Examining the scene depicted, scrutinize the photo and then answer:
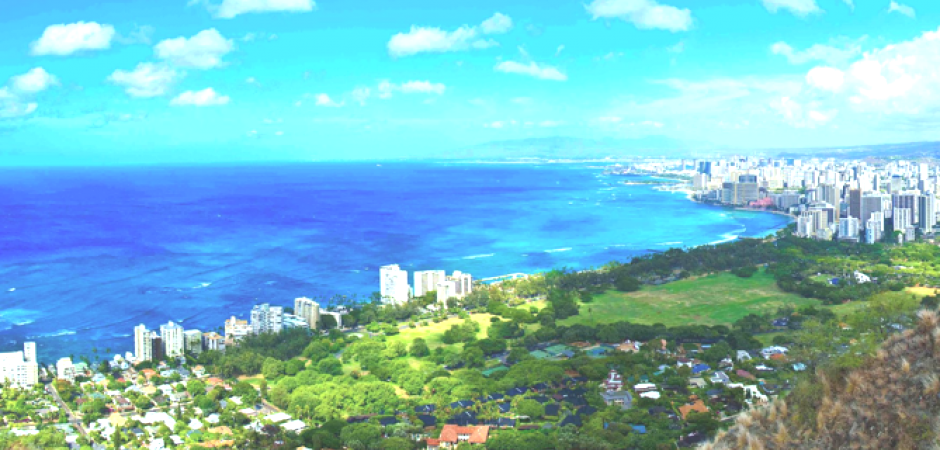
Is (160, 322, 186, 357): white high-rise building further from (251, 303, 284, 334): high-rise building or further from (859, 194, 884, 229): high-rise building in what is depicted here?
(859, 194, 884, 229): high-rise building

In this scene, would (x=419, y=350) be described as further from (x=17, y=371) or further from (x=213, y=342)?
(x=17, y=371)

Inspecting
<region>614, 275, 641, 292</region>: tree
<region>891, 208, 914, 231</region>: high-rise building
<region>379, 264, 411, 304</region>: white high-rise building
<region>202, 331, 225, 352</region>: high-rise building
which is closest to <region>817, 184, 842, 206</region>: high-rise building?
<region>891, 208, 914, 231</region>: high-rise building

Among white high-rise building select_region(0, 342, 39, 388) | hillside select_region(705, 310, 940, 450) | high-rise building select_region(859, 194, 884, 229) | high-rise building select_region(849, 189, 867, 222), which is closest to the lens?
hillside select_region(705, 310, 940, 450)

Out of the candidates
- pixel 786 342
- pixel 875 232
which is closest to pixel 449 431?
pixel 786 342

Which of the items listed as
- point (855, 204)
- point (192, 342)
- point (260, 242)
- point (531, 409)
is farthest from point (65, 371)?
point (855, 204)

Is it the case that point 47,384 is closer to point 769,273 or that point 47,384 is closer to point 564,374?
point 564,374

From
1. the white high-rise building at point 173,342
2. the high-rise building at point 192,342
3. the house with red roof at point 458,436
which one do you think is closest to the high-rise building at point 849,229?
the house with red roof at point 458,436
